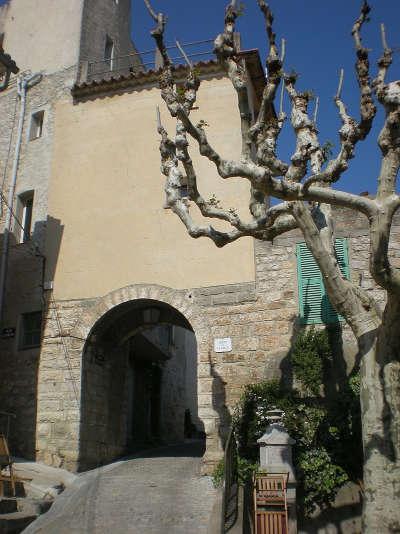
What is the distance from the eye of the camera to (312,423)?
29.7ft

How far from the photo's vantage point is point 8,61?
14.5 meters

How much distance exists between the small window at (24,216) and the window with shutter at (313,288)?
6.39m

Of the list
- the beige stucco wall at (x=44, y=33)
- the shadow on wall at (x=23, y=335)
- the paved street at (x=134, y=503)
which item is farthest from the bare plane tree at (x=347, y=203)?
the beige stucco wall at (x=44, y=33)

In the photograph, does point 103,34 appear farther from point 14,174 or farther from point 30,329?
point 30,329

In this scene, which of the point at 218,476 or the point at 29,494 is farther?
the point at 218,476

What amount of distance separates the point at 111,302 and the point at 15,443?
10.9ft

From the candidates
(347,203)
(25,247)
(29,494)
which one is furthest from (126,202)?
(347,203)

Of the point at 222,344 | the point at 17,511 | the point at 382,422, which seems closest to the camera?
the point at 382,422

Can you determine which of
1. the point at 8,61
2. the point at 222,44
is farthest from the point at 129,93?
the point at 222,44

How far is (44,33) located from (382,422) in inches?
533

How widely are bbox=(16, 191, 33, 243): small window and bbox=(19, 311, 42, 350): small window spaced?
1.89 metres

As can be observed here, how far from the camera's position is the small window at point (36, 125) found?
14.2 m

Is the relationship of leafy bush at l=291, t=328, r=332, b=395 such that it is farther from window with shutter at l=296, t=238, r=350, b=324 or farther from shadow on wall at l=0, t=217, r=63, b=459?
shadow on wall at l=0, t=217, r=63, b=459

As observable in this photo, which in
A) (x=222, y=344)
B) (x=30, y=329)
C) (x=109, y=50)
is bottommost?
(x=222, y=344)
